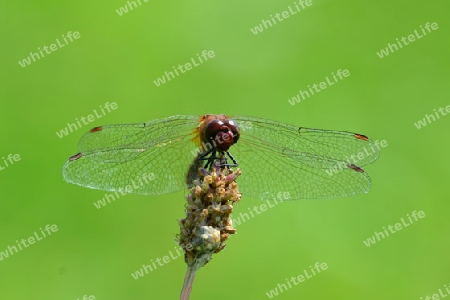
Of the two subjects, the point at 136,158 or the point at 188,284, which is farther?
the point at 136,158

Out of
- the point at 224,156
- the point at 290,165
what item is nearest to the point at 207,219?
the point at 224,156

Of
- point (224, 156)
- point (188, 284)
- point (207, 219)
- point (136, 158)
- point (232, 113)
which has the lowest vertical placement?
point (188, 284)

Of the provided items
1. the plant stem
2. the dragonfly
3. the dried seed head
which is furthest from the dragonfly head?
the plant stem

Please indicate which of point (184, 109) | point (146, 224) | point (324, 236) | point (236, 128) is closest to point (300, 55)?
point (184, 109)

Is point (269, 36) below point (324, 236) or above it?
above

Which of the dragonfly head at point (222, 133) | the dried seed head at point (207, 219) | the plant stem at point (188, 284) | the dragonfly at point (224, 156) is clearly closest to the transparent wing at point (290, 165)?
the dragonfly at point (224, 156)

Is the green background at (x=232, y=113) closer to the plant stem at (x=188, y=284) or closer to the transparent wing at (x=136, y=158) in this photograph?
the transparent wing at (x=136, y=158)

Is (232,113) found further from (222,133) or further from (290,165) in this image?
(222,133)

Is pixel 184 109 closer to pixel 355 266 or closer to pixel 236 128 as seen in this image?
pixel 355 266

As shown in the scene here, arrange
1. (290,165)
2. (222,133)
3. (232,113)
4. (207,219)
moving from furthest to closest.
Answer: (232,113) < (290,165) < (222,133) < (207,219)
